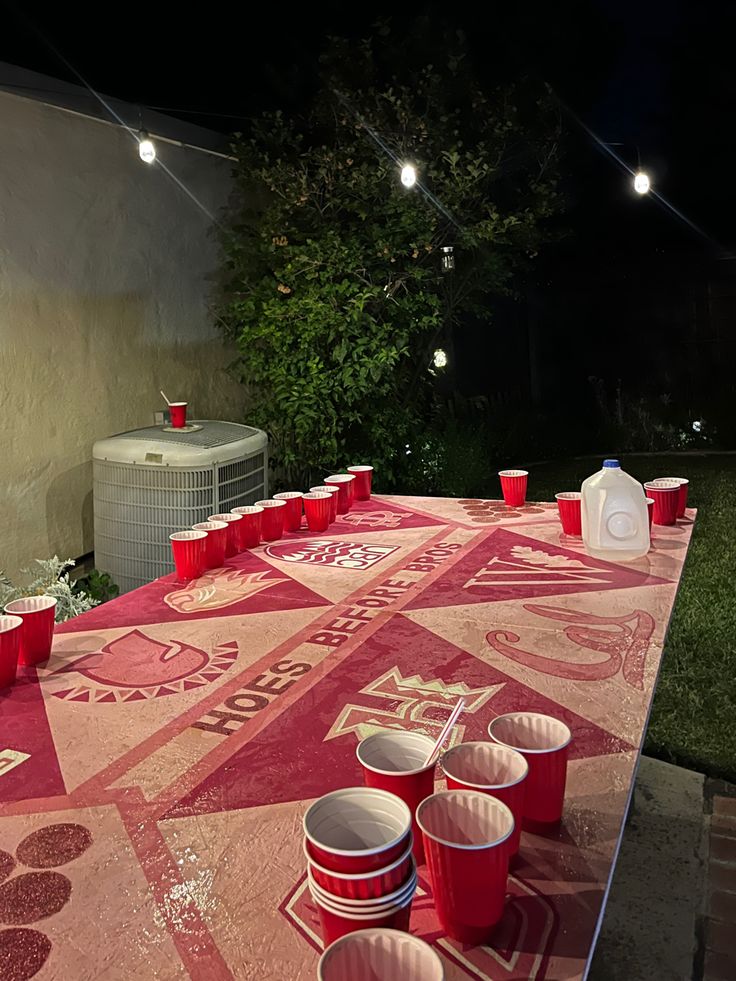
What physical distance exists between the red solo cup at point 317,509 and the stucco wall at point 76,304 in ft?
5.51

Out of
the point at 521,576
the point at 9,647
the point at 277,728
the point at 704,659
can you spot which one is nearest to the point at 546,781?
the point at 277,728

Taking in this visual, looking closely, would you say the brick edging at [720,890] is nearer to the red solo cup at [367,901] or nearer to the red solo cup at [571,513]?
the red solo cup at [571,513]

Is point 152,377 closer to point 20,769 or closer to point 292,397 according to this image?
point 292,397

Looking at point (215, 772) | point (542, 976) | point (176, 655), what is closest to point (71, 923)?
point (215, 772)

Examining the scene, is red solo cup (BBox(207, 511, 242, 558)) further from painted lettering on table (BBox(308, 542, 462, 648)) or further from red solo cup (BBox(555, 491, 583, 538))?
red solo cup (BBox(555, 491, 583, 538))

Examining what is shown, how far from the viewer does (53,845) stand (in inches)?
43.4

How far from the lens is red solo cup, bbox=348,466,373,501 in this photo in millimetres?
3220

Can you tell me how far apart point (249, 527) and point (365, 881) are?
5.81 feet

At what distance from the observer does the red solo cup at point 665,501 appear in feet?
8.87

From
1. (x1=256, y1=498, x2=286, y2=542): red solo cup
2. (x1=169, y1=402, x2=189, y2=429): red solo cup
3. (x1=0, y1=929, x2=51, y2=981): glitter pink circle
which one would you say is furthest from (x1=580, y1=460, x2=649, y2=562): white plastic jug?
(x1=169, y1=402, x2=189, y2=429): red solo cup

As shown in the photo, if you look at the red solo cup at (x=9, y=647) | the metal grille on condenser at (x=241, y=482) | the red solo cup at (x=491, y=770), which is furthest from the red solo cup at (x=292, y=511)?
the red solo cup at (x=491, y=770)

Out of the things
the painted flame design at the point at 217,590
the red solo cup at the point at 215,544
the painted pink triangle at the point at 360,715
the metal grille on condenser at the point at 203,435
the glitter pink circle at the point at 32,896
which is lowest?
the glitter pink circle at the point at 32,896

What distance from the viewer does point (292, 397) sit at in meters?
5.10

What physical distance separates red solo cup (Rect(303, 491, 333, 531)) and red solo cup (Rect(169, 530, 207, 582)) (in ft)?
1.75
